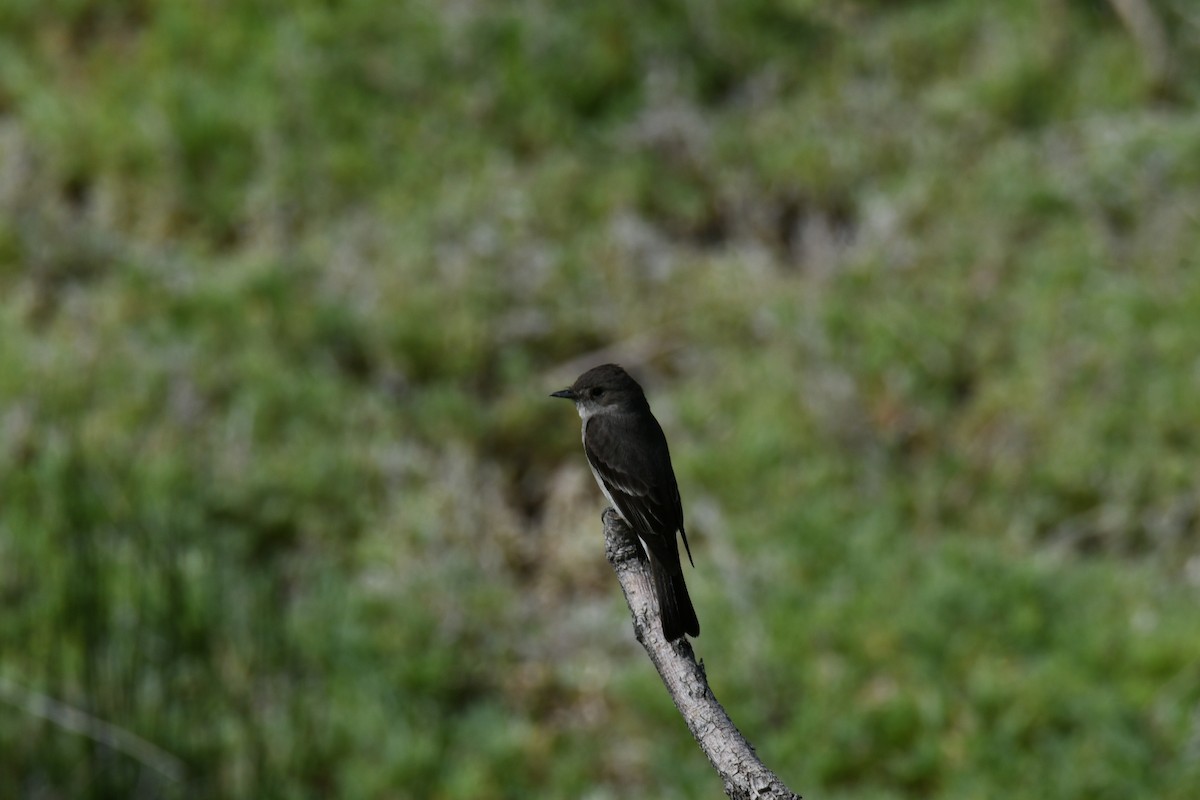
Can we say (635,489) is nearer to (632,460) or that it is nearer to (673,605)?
(632,460)

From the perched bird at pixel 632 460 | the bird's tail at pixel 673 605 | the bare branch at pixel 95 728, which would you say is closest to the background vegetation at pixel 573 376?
the bare branch at pixel 95 728

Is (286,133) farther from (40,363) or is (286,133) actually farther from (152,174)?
(40,363)

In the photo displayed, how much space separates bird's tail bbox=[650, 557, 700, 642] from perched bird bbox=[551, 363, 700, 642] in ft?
0.15

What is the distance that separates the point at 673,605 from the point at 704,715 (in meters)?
0.83

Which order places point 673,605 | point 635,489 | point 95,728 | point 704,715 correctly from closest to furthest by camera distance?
point 704,715, point 673,605, point 635,489, point 95,728

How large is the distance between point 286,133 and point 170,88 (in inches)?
30.0

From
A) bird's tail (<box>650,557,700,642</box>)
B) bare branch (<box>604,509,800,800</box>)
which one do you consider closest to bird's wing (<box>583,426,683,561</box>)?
bird's tail (<box>650,557,700,642</box>)

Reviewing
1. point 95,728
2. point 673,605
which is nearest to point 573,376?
point 95,728

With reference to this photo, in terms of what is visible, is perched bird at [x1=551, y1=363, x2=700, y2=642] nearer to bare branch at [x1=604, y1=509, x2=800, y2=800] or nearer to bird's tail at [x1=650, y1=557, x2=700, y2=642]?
bird's tail at [x1=650, y1=557, x2=700, y2=642]

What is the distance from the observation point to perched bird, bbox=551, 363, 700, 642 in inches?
121

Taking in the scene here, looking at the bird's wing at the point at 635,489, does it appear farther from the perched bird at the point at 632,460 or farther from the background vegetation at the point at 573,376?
the background vegetation at the point at 573,376

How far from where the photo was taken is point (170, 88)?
28.1 feet

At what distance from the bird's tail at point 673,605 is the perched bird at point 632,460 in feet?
0.15

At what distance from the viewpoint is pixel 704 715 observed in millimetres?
1677
